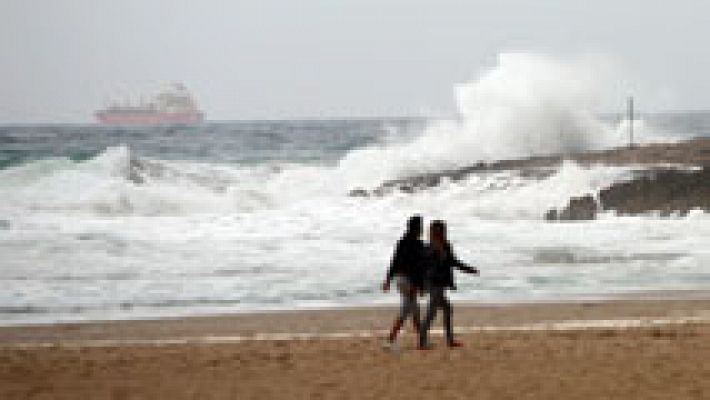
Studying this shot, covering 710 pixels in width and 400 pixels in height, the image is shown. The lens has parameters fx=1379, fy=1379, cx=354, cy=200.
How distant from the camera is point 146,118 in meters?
136

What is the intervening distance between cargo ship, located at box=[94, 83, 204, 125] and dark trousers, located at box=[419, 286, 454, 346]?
123m

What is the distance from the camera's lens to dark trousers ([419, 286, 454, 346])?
11297mm

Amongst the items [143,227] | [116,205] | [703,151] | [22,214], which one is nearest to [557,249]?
[143,227]

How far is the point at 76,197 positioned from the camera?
33.9m

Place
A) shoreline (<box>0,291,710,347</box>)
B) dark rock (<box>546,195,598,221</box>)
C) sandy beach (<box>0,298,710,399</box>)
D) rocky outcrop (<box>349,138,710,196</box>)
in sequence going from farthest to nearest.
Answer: rocky outcrop (<box>349,138,710,196</box>), dark rock (<box>546,195,598,221</box>), shoreline (<box>0,291,710,347</box>), sandy beach (<box>0,298,710,399</box>)

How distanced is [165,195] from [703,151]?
47.2ft

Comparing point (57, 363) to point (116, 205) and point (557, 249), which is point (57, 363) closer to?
point (557, 249)

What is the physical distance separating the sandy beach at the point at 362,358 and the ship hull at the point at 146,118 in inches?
4710

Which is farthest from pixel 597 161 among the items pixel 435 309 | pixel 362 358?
pixel 362 358

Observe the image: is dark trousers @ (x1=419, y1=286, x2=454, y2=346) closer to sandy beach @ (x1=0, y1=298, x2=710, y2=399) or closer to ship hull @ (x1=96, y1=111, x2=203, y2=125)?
sandy beach @ (x1=0, y1=298, x2=710, y2=399)

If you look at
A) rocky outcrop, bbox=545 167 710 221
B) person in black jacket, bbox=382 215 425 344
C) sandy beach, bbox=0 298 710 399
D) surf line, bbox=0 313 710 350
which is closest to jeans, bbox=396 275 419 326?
person in black jacket, bbox=382 215 425 344

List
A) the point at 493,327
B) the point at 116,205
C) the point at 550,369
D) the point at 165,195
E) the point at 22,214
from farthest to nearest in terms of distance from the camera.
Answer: the point at 165,195 → the point at 116,205 → the point at 22,214 → the point at 493,327 → the point at 550,369

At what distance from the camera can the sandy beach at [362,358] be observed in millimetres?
9555

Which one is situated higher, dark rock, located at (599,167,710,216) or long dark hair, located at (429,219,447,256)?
long dark hair, located at (429,219,447,256)
